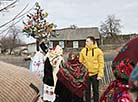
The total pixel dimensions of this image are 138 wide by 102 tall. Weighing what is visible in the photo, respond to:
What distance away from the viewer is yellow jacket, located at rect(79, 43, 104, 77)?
670cm

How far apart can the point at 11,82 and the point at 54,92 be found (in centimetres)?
490

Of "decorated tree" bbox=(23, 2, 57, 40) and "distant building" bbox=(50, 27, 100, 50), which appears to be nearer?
"decorated tree" bbox=(23, 2, 57, 40)

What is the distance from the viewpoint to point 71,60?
670 cm

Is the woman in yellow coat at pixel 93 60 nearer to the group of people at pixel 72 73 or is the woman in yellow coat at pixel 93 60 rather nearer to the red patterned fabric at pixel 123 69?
the group of people at pixel 72 73

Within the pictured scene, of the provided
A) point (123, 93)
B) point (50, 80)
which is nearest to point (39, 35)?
point (50, 80)

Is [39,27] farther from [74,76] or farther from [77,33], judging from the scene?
[77,33]

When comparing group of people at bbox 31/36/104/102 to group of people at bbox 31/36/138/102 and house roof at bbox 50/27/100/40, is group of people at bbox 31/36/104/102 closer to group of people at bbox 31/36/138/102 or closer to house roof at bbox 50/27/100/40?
group of people at bbox 31/36/138/102

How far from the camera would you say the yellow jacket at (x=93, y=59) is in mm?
6699

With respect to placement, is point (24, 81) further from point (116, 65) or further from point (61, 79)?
point (61, 79)

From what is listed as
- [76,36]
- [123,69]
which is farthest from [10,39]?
[76,36]

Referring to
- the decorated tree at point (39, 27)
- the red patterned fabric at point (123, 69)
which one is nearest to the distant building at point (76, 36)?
the decorated tree at point (39, 27)

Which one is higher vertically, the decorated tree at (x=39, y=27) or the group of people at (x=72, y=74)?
the decorated tree at (x=39, y=27)

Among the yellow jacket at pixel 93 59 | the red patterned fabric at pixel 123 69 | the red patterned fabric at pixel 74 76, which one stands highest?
the red patterned fabric at pixel 123 69

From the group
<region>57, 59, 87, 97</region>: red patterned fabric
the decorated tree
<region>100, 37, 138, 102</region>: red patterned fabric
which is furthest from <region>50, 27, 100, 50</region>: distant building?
<region>100, 37, 138, 102</region>: red patterned fabric
